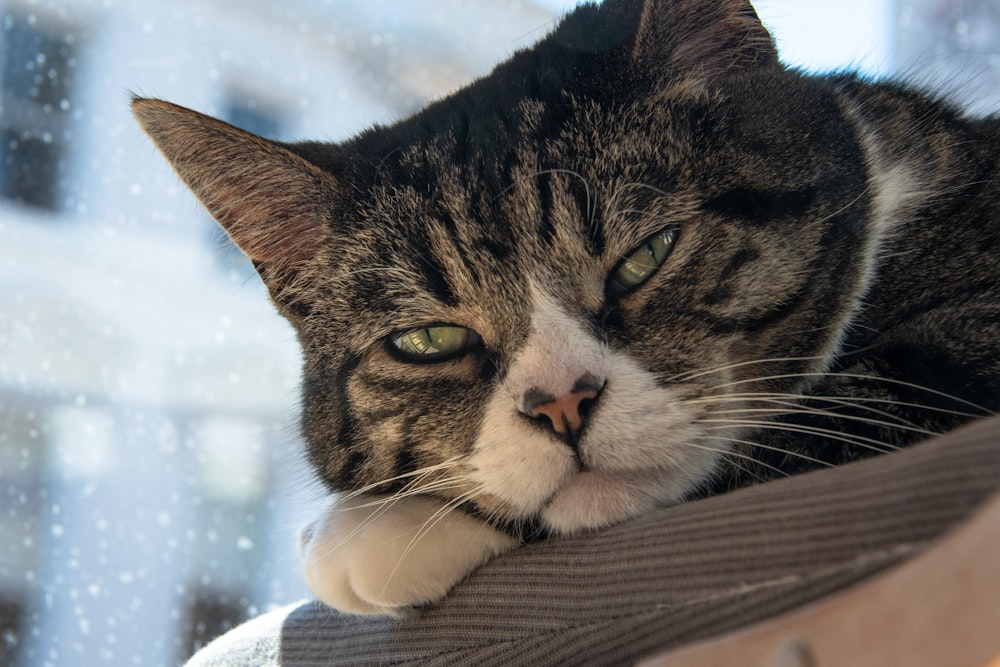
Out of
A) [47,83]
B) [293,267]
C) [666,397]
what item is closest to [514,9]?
[47,83]

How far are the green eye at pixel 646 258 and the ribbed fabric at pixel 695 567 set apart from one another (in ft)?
1.08

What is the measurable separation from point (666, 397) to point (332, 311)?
550 millimetres

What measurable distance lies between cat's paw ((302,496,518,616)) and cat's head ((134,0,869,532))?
35 millimetres

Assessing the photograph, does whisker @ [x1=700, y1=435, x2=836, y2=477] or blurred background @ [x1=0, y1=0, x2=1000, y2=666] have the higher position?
blurred background @ [x1=0, y1=0, x2=1000, y2=666]

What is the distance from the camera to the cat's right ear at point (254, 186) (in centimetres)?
122

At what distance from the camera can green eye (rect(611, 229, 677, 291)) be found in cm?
107

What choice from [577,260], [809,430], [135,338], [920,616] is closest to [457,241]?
[577,260]

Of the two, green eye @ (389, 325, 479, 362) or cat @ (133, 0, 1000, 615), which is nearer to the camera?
cat @ (133, 0, 1000, 615)

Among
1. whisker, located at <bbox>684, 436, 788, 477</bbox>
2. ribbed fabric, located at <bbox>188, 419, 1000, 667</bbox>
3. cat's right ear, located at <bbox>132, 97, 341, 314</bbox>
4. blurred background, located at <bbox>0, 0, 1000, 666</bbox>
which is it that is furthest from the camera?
blurred background, located at <bbox>0, 0, 1000, 666</bbox>

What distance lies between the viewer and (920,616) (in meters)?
0.47

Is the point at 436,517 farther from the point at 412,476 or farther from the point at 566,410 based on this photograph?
the point at 566,410

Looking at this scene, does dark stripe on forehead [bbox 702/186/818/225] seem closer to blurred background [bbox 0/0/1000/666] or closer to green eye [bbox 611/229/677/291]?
green eye [bbox 611/229/677/291]

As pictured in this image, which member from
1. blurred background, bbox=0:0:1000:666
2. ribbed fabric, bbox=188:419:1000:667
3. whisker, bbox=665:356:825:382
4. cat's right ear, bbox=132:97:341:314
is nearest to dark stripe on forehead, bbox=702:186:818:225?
whisker, bbox=665:356:825:382

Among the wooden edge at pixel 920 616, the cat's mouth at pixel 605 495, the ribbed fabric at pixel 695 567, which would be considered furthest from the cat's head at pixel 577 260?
the wooden edge at pixel 920 616
